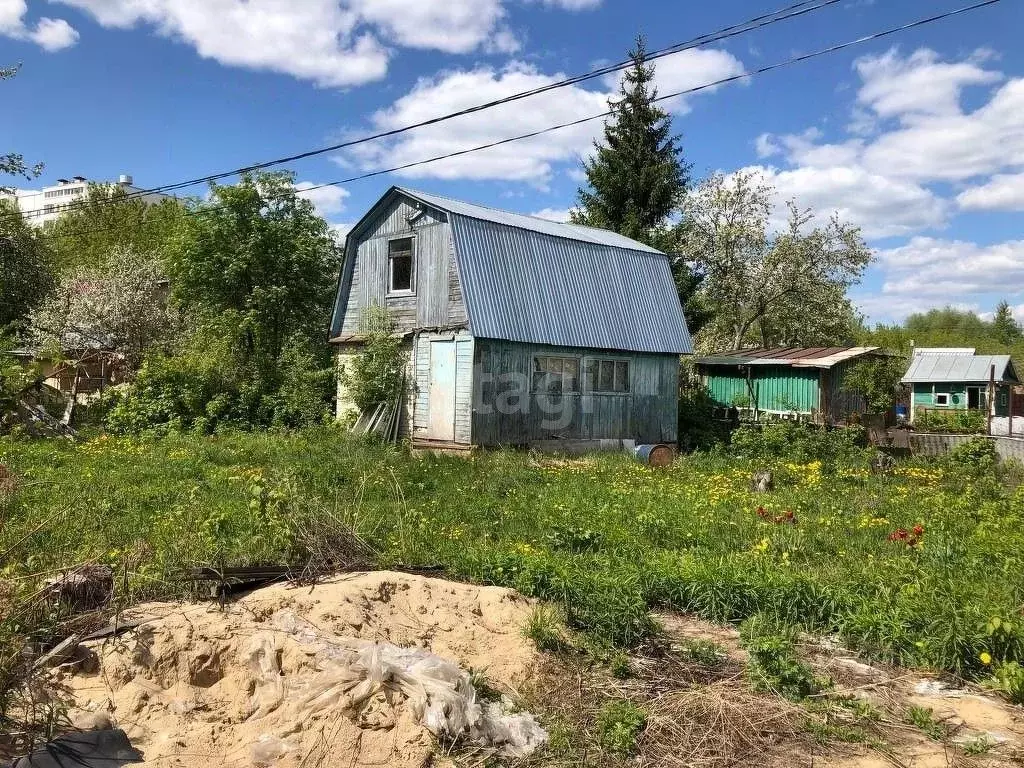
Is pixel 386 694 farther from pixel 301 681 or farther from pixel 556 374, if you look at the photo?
pixel 556 374

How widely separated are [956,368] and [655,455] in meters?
25.0

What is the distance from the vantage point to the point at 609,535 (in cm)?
801

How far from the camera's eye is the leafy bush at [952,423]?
24900 mm

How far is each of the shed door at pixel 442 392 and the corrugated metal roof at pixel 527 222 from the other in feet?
10.1

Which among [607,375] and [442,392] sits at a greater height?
[607,375]

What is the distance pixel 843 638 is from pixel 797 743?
175 centimetres

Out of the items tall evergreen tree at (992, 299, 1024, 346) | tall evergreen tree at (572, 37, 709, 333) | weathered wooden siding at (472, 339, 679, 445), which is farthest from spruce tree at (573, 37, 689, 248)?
tall evergreen tree at (992, 299, 1024, 346)

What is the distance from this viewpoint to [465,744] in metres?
4.11

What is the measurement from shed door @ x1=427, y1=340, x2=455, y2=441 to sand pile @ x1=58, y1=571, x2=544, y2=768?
1124cm

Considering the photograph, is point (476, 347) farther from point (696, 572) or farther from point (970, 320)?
point (970, 320)

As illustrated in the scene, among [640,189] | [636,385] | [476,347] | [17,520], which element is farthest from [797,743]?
[640,189]

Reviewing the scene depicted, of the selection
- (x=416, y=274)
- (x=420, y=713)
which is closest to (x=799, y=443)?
(x=416, y=274)

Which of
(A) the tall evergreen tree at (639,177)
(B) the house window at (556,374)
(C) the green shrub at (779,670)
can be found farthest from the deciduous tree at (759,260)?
(C) the green shrub at (779,670)

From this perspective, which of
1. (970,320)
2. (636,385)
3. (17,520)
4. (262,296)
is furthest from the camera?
(970,320)
